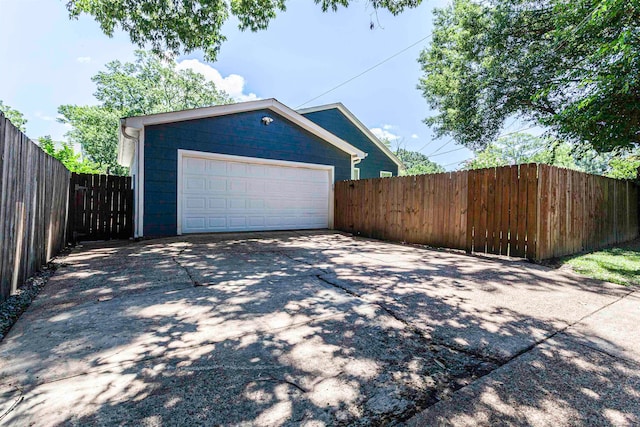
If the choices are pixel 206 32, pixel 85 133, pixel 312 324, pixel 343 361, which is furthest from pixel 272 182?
pixel 85 133

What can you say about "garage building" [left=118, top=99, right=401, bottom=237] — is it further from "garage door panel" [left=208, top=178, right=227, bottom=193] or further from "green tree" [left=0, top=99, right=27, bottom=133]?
"green tree" [left=0, top=99, right=27, bottom=133]

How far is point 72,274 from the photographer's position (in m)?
3.53

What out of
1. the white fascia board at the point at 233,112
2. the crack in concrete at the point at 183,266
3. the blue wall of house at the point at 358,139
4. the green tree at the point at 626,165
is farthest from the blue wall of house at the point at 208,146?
the green tree at the point at 626,165

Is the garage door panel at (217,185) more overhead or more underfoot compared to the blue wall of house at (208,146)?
more underfoot

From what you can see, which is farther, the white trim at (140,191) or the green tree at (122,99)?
the green tree at (122,99)

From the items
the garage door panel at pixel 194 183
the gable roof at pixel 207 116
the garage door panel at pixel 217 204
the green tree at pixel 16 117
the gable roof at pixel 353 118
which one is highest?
the green tree at pixel 16 117

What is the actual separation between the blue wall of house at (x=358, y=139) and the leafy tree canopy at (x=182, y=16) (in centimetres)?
548

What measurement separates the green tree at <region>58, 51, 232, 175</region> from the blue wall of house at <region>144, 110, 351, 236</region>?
1898 cm

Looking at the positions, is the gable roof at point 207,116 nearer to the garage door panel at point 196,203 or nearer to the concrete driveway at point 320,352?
the garage door panel at point 196,203

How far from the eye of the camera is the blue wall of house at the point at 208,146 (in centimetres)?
670

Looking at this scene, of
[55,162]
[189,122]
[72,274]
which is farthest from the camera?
[189,122]

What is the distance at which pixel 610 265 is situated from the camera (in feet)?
14.7

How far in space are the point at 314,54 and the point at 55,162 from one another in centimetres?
1030

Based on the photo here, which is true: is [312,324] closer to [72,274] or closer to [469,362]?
[469,362]
